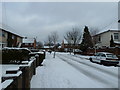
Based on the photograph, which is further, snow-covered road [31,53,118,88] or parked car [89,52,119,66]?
parked car [89,52,119,66]

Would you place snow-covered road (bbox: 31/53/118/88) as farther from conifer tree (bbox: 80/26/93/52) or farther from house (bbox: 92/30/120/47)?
conifer tree (bbox: 80/26/93/52)

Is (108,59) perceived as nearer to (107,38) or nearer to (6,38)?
(107,38)

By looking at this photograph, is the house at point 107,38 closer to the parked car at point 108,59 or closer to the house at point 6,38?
the parked car at point 108,59

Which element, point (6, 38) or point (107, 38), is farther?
point (107, 38)

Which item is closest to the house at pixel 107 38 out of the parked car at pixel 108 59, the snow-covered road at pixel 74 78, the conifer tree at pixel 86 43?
the conifer tree at pixel 86 43

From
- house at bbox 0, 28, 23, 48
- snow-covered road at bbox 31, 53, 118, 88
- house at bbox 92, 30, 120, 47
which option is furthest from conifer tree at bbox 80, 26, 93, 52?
snow-covered road at bbox 31, 53, 118, 88

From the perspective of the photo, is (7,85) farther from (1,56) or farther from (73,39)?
(73,39)

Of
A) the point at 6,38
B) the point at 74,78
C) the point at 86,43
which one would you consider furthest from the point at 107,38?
the point at 74,78

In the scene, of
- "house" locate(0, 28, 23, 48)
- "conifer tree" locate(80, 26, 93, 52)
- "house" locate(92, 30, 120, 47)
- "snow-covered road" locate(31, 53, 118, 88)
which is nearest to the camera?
"snow-covered road" locate(31, 53, 118, 88)

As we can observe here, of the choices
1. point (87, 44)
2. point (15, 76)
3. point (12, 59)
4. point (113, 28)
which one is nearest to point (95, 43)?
point (87, 44)

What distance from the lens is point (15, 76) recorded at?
4637 millimetres

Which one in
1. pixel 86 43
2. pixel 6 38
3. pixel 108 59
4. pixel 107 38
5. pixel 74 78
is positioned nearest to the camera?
pixel 74 78

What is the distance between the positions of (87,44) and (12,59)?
93.4 ft

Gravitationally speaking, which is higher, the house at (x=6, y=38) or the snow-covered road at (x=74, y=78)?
the house at (x=6, y=38)
